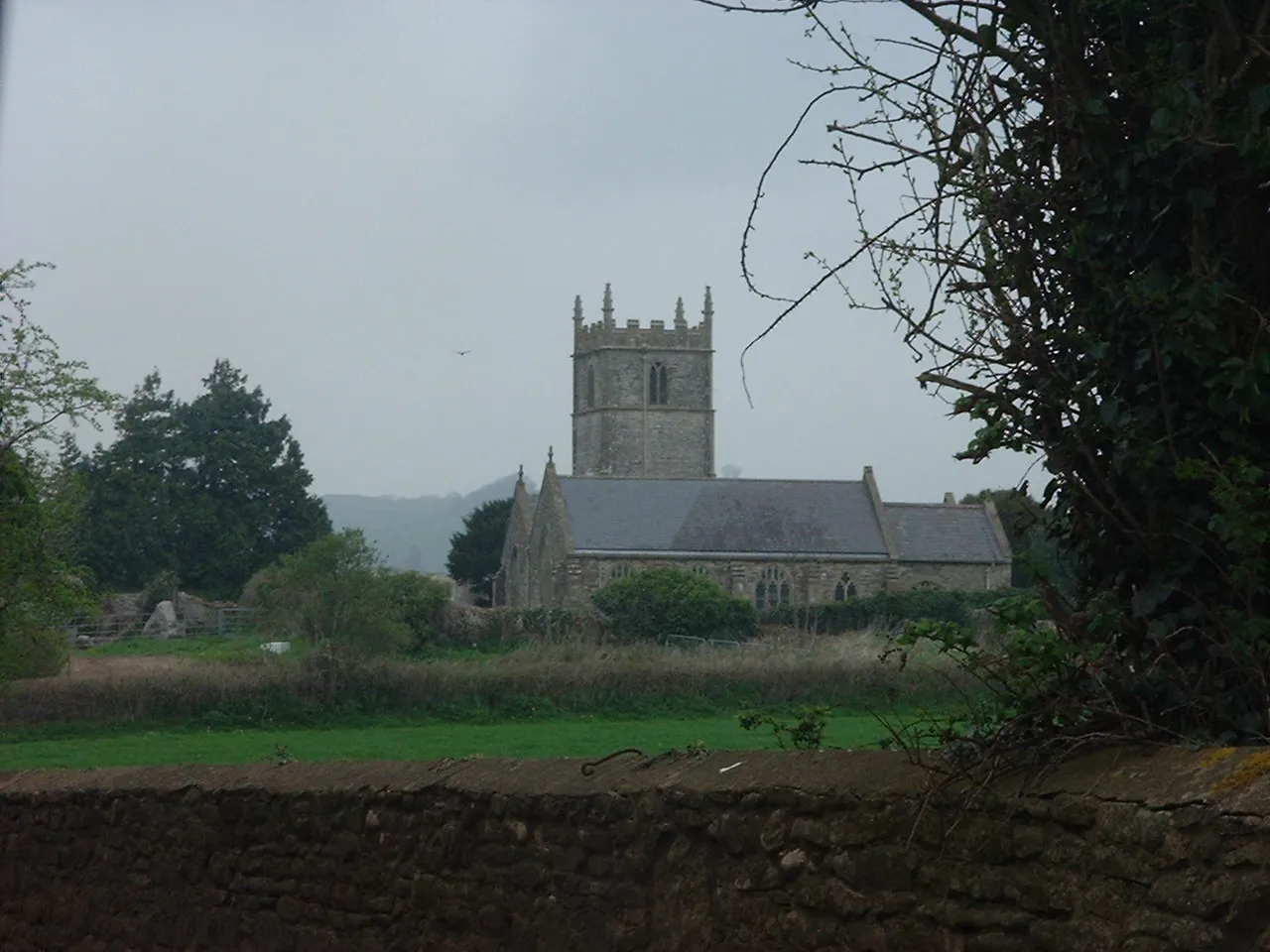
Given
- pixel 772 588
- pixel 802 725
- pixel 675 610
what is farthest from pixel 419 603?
pixel 802 725

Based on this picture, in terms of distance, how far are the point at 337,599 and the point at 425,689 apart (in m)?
10.4

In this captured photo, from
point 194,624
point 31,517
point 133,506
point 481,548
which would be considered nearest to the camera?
point 31,517

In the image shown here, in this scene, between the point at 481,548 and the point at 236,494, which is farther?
the point at 481,548

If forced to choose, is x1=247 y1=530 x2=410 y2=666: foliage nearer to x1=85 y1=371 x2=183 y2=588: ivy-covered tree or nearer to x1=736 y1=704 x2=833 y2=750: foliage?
x1=85 y1=371 x2=183 y2=588: ivy-covered tree

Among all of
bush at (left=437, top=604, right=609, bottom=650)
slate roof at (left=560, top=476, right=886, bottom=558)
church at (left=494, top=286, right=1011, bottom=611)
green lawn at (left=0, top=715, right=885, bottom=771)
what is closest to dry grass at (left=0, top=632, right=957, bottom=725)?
green lawn at (left=0, top=715, right=885, bottom=771)

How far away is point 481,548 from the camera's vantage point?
102 metres

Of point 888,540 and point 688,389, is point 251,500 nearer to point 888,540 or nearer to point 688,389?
point 888,540

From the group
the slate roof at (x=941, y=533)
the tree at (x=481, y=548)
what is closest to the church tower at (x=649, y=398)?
the tree at (x=481, y=548)

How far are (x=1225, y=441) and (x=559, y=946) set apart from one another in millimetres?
2702

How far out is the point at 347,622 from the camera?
1790 inches

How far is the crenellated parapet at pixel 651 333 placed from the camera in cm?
12700

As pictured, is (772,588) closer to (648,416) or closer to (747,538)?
(747,538)

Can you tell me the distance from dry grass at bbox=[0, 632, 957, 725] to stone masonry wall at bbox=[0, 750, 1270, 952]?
79.7 feet

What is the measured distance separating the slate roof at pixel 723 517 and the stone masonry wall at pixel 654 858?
77706mm
